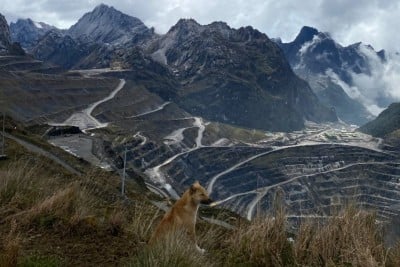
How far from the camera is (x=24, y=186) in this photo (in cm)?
920

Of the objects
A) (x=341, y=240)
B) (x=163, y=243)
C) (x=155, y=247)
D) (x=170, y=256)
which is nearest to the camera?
(x=170, y=256)

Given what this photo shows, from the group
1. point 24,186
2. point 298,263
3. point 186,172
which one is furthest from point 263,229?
point 186,172

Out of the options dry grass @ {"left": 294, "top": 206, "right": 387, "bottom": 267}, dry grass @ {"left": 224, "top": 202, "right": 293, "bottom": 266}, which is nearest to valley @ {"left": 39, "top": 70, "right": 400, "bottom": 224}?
dry grass @ {"left": 224, "top": 202, "right": 293, "bottom": 266}

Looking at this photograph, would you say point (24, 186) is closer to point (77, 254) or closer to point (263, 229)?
point (77, 254)

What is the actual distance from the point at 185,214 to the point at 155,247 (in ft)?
6.82

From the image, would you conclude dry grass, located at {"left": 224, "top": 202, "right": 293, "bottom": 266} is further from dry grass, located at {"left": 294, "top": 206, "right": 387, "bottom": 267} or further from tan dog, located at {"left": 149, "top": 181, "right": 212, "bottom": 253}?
tan dog, located at {"left": 149, "top": 181, "right": 212, "bottom": 253}

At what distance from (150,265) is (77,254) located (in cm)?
161

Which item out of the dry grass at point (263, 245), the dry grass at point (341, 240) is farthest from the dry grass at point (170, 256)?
the dry grass at point (341, 240)

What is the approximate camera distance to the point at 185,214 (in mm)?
8094

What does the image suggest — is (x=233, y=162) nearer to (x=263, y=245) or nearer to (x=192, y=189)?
(x=192, y=189)

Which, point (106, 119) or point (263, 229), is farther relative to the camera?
point (106, 119)

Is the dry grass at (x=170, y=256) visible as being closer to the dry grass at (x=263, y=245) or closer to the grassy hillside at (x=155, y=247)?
the grassy hillside at (x=155, y=247)

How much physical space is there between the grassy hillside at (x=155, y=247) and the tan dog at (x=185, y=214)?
0.30 meters

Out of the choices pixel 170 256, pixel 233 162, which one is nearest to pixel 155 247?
pixel 170 256
